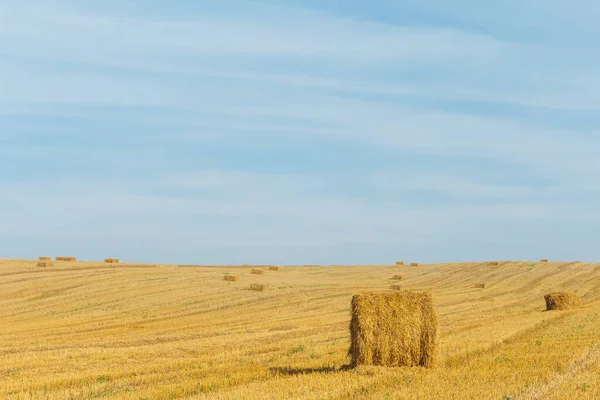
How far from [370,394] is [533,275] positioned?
1750 inches

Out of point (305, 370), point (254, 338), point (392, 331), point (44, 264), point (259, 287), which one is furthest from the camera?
point (44, 264)

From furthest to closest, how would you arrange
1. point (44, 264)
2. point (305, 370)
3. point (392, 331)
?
1. point (44, 264)
2. point (392, 331)
3. point (305, 370)

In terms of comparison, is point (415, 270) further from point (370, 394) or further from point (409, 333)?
point (370, 394)

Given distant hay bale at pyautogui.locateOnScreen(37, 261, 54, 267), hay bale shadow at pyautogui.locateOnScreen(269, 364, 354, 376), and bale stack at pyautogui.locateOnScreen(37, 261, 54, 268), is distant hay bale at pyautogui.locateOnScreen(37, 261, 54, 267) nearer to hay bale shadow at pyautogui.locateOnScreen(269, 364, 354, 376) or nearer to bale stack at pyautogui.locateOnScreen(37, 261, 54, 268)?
bale stack at pyautogui.locateOnScreen(37, 261, 54, 268)

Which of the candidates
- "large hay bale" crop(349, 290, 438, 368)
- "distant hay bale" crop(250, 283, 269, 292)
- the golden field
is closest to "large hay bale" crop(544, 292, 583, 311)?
the golden field

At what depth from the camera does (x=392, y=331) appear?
1625cm

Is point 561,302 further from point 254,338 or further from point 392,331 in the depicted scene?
point 392,331

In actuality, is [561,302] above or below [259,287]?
below

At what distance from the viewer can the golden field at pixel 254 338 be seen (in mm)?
13508

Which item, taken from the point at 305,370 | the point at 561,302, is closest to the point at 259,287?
the point at 561,302

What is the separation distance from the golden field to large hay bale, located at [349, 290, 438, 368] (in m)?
0.54

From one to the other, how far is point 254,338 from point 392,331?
338 inches

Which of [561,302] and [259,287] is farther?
[259,287]

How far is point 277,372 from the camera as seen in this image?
50.6ft
